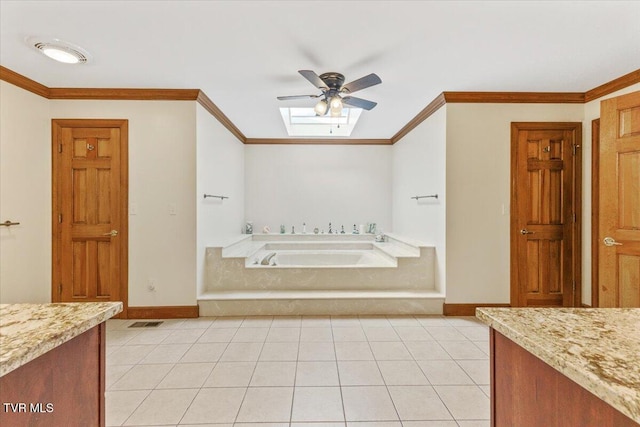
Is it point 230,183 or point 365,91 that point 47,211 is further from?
point 365,91

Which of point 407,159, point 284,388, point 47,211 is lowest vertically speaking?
point 284,388

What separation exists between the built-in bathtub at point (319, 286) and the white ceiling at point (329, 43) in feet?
6.28

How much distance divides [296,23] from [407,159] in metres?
3.06

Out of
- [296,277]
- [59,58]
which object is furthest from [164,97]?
[296,277]

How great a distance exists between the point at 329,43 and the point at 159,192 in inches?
89.8

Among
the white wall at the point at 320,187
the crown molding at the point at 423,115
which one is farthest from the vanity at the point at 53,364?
the white wall at the point at 320,187

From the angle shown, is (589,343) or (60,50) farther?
(60,50)

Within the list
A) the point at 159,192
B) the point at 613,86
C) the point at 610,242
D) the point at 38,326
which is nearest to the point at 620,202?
the point at 610,242

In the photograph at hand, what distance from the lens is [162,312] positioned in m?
3.17

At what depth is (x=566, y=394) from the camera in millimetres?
706

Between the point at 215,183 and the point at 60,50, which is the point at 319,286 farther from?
the point at 60,50

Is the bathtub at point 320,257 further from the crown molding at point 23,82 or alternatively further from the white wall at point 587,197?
the crown molding at point 23,82

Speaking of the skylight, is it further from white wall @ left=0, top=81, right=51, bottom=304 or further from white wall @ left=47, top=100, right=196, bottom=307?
white wall @ left=0, top=81, right=51, bottom=304

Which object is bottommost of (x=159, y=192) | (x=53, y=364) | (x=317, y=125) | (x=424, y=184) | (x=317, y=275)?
(x=317, y=275)
